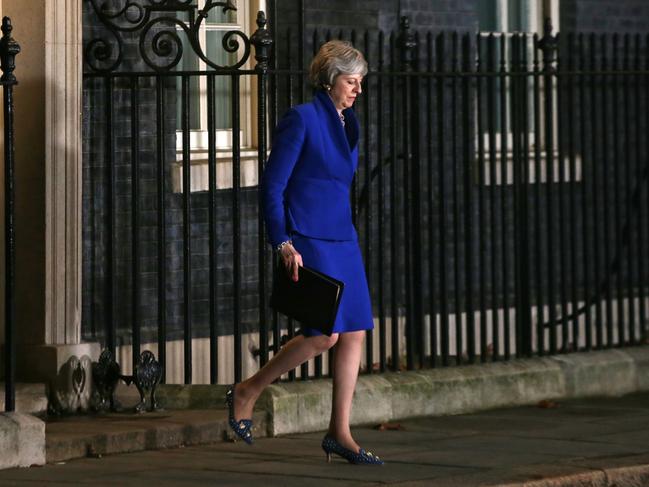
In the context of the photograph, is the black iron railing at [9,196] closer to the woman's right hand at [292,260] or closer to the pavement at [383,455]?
the pavement at [383,455]

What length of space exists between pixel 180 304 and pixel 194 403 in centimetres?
165

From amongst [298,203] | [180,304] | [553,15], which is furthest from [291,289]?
[553,15]

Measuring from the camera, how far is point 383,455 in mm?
9000

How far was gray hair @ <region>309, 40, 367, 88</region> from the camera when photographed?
835 centimetres

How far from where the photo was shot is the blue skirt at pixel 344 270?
834 cm

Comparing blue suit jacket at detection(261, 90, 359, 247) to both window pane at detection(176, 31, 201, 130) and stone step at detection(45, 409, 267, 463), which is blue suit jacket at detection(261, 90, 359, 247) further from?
window pane at detection(176, 31, 201, 130)

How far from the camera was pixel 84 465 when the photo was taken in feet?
28.4

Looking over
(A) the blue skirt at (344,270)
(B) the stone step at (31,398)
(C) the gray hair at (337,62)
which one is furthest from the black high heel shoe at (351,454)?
(B) the stone step at (31,398)

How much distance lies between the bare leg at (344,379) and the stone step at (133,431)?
106cm

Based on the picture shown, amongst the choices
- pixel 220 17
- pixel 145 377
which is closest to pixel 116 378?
pixel 145 377

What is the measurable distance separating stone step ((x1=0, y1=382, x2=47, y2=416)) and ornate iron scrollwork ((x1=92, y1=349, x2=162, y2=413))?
29 centimetres

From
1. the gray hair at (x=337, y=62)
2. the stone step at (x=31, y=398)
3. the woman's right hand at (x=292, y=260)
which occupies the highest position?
the gray hair at (x=337, y=62)

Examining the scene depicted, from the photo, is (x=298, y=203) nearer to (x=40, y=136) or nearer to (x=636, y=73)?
(x=40, y=136)

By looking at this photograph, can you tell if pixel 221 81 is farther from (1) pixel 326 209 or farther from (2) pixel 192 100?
(1) pixel 326 209
